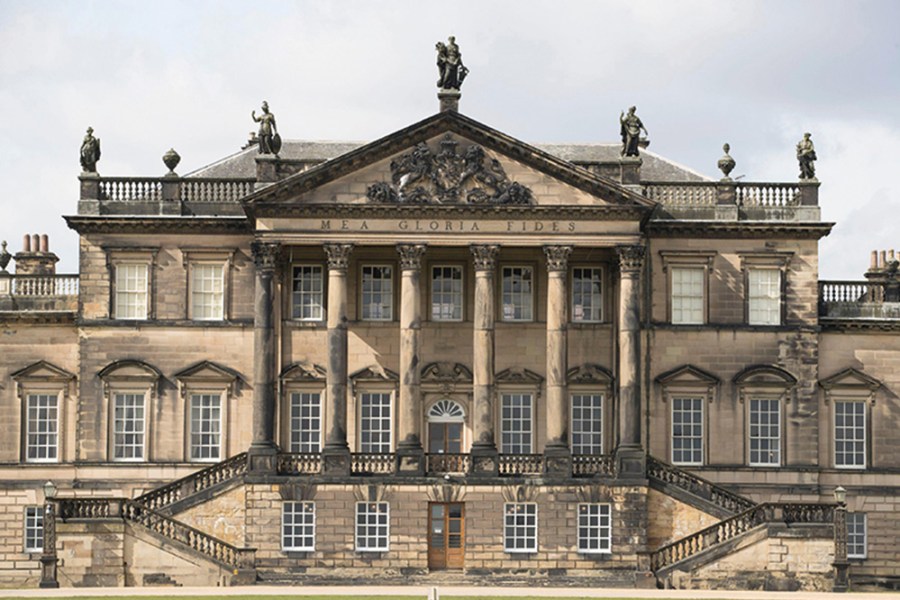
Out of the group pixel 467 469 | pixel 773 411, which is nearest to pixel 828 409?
pixel 773 411

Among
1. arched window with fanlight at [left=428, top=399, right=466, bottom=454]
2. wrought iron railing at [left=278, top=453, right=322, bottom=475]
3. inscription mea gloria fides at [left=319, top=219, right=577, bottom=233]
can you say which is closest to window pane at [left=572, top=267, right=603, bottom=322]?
inscription mea gloria fides at [left=319, top=219, right=577, bottom=233]

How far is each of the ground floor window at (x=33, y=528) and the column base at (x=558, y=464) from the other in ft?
58.6

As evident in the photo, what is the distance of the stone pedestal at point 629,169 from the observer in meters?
55.5

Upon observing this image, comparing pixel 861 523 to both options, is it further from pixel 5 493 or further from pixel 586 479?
pixel 5 493

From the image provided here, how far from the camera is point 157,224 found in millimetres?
57031

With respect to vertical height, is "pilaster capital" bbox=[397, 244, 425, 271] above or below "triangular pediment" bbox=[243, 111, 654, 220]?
below

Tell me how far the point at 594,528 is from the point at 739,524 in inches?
190

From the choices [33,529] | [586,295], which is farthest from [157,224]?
[586,295]

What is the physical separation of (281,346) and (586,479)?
1159cm

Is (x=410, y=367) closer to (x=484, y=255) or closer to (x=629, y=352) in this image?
(x=484, y=255)

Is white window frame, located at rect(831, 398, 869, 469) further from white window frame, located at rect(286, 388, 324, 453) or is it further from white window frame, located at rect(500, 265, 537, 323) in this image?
white window frame, located at rect(286, 388, 324, 453)

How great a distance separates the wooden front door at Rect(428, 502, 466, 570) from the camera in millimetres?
52938

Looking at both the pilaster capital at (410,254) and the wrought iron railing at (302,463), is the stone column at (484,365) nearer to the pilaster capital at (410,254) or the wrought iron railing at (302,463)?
the pilaster capital at (410,254)

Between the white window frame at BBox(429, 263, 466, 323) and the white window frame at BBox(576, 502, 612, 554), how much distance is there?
27.1ft
